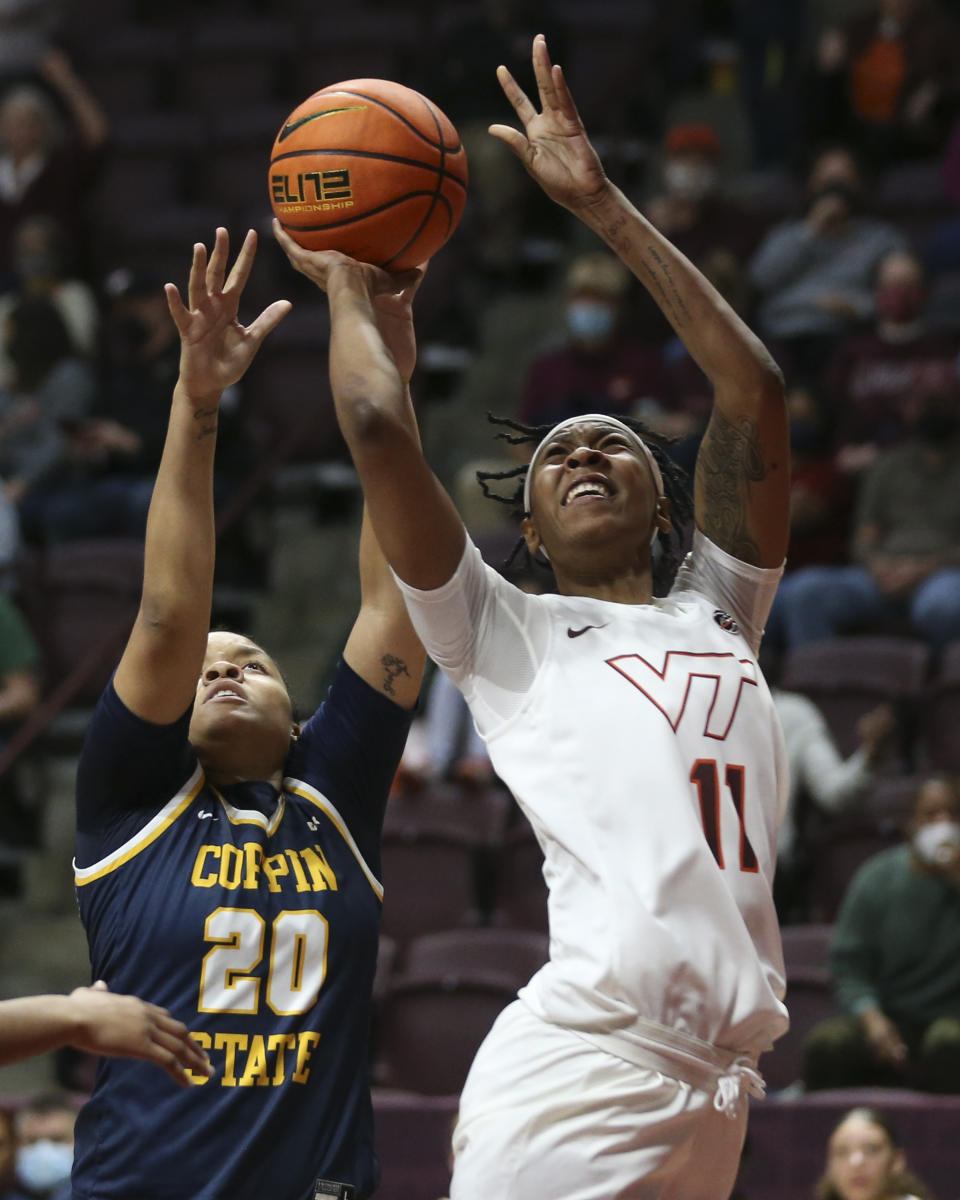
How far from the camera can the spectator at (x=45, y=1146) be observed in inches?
236

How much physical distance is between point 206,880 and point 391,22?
31.1 ft

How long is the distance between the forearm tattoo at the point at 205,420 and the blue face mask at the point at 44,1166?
130 inches

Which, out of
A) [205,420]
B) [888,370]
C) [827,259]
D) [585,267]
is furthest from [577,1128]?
[827,259]

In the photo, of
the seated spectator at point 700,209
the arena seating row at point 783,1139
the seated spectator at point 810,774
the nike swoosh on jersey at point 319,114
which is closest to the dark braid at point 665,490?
the nike swoosh on jersey at point 319,114

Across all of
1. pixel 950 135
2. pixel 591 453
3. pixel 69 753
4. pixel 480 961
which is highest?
pixel 950 135

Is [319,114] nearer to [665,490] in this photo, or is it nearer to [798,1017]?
[665,490]

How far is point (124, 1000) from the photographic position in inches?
109

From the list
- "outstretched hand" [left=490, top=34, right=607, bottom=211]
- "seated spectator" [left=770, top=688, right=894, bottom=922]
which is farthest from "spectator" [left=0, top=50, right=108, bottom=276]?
"outstretched hand" [left=490, top=34, right=607, bottom=211]

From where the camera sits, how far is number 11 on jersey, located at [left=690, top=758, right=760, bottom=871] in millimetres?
3001

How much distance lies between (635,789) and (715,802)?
0.51 ft

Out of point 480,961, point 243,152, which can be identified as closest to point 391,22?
point 243,152

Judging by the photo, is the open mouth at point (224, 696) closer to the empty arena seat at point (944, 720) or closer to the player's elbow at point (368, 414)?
the player's elbow at point (368, 414)

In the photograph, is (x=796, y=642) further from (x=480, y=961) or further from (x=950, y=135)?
(x=950, y=135)

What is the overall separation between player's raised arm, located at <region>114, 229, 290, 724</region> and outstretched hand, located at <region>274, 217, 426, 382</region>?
9 centimetres
